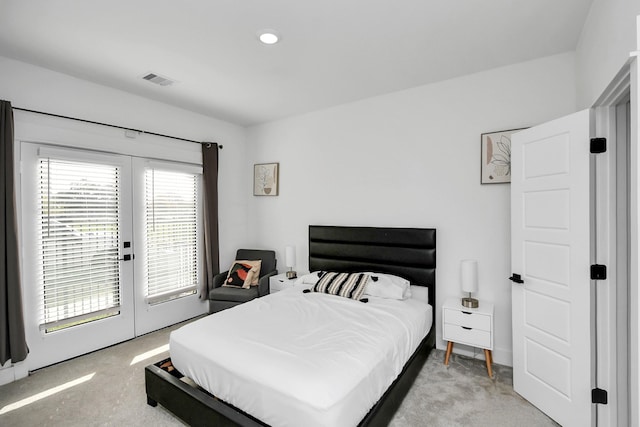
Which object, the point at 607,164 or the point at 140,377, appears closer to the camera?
the point at 607,164

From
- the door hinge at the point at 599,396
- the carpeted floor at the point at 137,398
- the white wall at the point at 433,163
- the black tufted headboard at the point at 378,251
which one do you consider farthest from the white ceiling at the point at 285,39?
the carpeted floor at the point at 137,398

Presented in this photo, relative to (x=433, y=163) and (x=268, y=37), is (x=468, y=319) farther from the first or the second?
(x=268, y=37)

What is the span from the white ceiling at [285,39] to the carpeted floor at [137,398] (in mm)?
2741

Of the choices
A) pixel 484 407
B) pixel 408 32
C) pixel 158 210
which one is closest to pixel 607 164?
pixel 408 32

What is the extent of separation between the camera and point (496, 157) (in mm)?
2912

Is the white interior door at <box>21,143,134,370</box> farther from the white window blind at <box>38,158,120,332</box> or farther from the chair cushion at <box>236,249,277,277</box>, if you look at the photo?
the chair cushion at <box>236,249,277,277</box>

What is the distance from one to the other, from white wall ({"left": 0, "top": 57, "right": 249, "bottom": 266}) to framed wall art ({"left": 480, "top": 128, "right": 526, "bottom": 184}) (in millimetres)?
3315

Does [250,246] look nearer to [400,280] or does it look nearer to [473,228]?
[400,280]

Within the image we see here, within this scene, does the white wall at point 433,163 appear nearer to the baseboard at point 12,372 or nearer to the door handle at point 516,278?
the door handle at point 516,278

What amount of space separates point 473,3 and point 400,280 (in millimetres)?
2337

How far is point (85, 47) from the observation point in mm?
2482

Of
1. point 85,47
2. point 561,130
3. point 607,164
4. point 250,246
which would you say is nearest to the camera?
point 607,164

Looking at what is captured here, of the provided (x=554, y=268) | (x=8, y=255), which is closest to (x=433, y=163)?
(x=554, y=268)

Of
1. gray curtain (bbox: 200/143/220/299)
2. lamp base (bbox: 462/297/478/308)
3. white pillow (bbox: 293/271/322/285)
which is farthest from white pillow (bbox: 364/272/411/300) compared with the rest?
gray curtain (bbox: 200/143/220/299)
